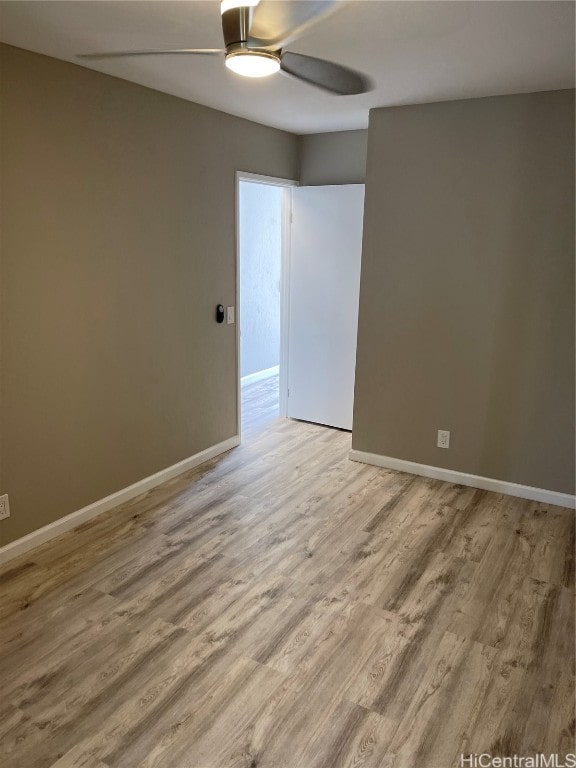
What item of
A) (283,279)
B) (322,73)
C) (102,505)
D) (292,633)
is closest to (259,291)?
(283,279)

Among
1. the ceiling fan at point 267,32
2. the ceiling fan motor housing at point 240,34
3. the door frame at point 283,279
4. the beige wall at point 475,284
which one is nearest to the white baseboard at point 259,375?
the door frame at point 283,279

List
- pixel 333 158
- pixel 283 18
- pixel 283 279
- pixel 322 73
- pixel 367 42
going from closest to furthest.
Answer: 1. pixel 283 18
2. pixel 322 73
3. pixel 367 42
4. pixel 333 158
5. pixel 283 279

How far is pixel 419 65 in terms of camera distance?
2.56m

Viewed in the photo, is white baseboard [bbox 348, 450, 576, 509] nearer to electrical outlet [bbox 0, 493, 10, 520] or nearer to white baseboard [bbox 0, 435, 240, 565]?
white baseboard [bbox 0, 435, 240, 565]

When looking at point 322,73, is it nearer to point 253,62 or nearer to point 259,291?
point 253,62

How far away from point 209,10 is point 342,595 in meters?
2.46

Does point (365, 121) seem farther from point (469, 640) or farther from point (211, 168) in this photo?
point (469, 640)

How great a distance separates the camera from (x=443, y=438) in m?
3.76

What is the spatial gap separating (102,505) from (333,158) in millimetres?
3121

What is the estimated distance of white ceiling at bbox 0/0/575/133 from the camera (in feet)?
6.40

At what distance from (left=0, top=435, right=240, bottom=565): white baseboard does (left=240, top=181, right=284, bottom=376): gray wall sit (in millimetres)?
2058

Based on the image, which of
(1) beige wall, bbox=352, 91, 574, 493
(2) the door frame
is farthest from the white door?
(1) beige wall, bbox=352, 91, 574, 493

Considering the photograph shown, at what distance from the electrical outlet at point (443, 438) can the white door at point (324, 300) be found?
1017mm

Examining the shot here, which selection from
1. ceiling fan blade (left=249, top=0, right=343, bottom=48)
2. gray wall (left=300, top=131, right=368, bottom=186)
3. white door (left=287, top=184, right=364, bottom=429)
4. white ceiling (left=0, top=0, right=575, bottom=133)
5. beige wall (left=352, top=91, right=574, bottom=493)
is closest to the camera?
ceiling fan blade (left=249, top=0, right=343, bottom=48)
